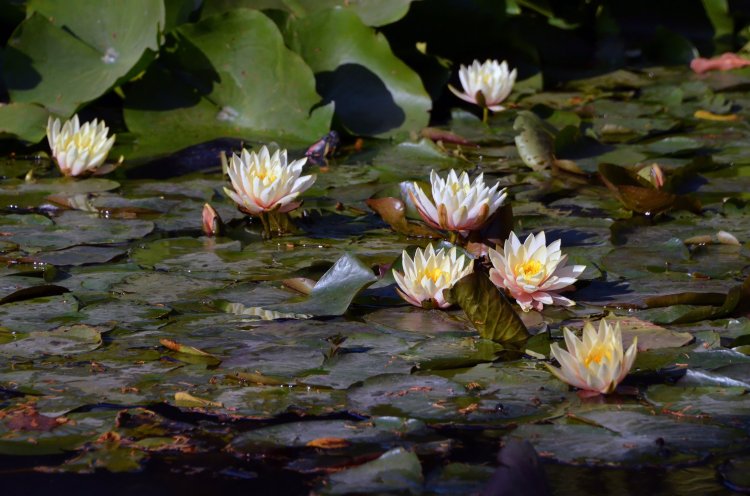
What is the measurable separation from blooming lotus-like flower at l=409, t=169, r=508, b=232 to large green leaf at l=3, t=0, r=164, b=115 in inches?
78.3

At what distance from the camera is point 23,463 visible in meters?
1.77

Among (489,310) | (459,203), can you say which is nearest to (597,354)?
(489,310)

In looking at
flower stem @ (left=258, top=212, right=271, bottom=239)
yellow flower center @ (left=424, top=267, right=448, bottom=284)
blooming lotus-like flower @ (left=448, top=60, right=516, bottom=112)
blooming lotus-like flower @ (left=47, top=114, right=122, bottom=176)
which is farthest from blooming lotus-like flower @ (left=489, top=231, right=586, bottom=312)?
blooming lotus-like flower @ (left=448, top=60, right=516, bottom=112)

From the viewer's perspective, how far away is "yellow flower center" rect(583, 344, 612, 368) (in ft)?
6.49

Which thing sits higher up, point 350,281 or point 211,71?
point 211,71

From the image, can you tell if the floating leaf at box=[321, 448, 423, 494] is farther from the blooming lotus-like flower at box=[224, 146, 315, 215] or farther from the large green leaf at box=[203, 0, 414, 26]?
the large green leaf at box=[203, 0, 414, 26]

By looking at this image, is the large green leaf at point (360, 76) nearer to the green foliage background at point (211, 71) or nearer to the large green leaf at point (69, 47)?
the green foliage background at point (211, 71)

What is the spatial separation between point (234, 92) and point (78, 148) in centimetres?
86

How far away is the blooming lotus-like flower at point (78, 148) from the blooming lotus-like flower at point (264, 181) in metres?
0.91

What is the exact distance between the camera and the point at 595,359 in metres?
2.00

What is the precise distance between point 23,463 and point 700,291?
1.57m

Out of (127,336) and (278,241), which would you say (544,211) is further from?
(127,336)

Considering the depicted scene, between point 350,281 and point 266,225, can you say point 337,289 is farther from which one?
point 266,225

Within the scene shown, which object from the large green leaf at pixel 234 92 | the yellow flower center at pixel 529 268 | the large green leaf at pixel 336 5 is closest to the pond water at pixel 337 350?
the yellow flower center at pixel 529 268
